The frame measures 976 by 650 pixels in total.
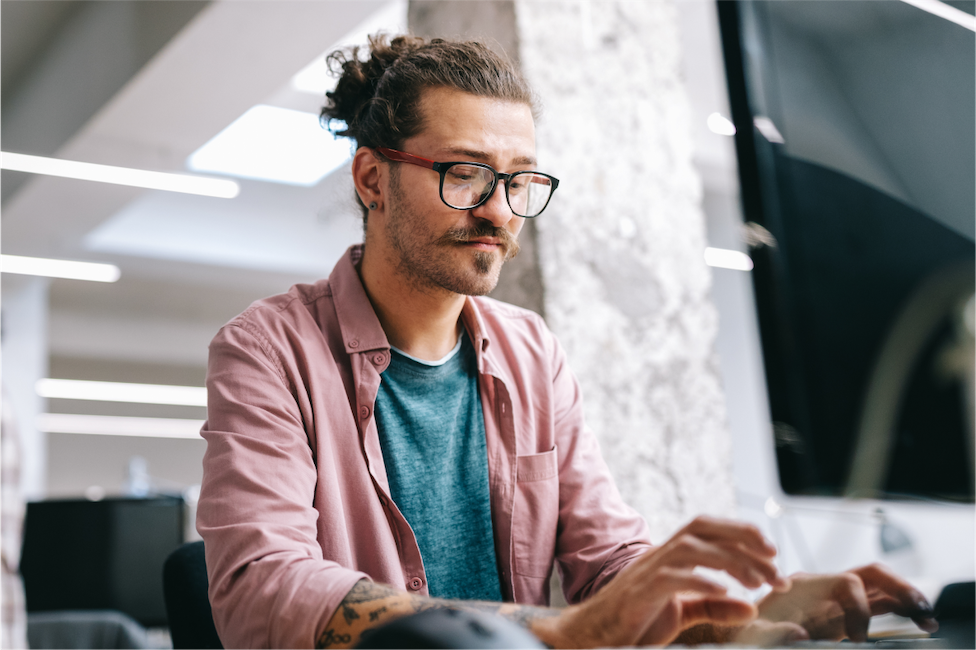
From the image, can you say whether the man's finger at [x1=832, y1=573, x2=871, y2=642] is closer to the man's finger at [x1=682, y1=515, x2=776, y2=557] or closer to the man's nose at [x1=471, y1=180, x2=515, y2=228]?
the man's finger at [x1=682, y1=515, x2=776, y2=557]

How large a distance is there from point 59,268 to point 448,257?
6.93 m

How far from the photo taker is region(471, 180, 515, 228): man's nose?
1212mm

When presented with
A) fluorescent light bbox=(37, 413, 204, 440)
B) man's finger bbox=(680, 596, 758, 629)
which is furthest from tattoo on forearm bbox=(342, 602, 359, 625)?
fluorescent light bbox=(37, 413, 204, 440)

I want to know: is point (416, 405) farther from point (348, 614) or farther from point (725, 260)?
point (725, 260)

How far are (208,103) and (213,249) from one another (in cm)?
308

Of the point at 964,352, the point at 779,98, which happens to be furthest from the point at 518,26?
the point at 964,352

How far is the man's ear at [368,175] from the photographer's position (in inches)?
53.9

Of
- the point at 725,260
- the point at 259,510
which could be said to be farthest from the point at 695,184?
the point at 725,260

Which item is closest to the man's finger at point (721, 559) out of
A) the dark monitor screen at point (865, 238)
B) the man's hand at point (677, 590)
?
the man's hand at point (677, 590)

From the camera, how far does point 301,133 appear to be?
16.9 feet

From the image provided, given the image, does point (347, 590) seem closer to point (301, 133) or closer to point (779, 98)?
point (779, 98)

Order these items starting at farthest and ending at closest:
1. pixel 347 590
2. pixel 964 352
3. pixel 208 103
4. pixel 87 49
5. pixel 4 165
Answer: pixel 4 165, pixel 208 103, pixel 87 49, pixel 347 590, pixel 964 352

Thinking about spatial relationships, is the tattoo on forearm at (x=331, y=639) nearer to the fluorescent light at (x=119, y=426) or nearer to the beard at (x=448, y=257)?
the beard at (x=448, y=257)

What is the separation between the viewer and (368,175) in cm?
139
